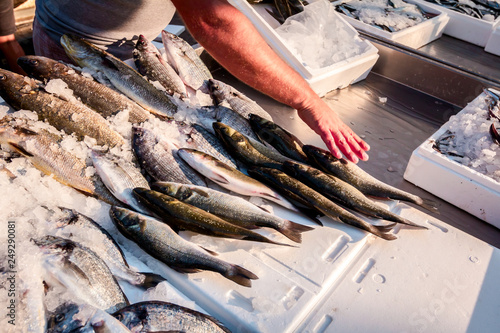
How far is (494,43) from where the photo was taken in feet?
16.1

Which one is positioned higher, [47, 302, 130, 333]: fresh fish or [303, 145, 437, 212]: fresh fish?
[47, 302, 130, 333]: fresh fish

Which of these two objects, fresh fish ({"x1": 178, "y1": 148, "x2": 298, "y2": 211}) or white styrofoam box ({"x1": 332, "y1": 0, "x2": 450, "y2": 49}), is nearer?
fresh fish ({"x1": 178, "y1": 148, "x2": 298, "y2": 211})

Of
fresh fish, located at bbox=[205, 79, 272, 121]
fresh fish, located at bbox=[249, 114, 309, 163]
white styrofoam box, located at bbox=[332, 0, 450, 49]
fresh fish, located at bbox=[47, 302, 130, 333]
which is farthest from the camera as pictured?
white styrofoam box, located at bbox=[332, 0, 450, 49]

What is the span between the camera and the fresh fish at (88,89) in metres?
2.25

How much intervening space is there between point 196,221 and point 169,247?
0.57 ft

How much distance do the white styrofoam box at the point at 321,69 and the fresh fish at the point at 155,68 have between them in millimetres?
936

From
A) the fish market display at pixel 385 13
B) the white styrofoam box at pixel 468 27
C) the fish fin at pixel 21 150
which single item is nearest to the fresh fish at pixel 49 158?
the fish fin at pixel 21 150

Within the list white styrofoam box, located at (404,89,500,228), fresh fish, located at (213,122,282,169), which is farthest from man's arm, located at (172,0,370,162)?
white styrofoam box, located at (404,89,500,228)

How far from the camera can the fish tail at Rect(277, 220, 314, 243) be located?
182 centimetres

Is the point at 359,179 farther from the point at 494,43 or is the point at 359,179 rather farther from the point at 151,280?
the point at 494,43

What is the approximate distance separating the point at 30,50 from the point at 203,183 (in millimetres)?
3909

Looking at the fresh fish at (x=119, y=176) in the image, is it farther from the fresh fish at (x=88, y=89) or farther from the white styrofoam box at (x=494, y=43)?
the white styrofoam box at (x=494, y=43)

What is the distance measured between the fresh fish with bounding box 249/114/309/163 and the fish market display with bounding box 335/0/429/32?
8.30ft

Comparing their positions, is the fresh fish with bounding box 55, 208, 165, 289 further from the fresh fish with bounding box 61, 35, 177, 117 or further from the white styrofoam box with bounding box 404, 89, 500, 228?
the white styrofoam box with bounding box 404, 89, 500, 228
